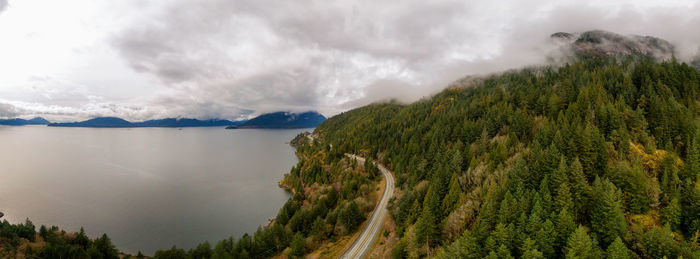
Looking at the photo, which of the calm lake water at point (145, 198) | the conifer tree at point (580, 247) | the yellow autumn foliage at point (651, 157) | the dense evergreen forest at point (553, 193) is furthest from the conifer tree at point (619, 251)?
the calm lake water at point (145, 198)

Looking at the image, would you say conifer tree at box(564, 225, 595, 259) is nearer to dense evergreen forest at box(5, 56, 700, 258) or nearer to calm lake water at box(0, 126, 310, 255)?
dense evergreen forest at box(5, 56, 700, 258)

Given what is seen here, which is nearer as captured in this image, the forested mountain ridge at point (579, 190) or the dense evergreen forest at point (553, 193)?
the forested mountain ridge at point (579, 190)

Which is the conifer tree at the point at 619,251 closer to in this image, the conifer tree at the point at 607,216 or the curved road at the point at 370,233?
the conifer tree at the point at 607,216

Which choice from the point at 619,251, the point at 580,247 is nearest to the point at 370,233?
the point at 580,247

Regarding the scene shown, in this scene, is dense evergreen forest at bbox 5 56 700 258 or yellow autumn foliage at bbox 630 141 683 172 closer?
dense evergreen forest at bbox 5 56 700 258

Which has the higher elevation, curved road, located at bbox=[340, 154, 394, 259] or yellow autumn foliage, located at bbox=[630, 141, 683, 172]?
yellow autumn foliage, located at bbox=[630, 141, 683, 172]

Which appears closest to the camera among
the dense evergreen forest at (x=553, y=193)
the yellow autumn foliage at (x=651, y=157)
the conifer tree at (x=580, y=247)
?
the conifer tree at (x=580, y=247)

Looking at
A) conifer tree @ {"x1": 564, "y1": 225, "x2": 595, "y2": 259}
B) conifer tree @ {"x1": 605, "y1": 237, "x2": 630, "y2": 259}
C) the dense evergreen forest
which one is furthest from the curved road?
conifer tree @ {"x1": 605, "y1": 237, "x2": 630, "y2": 259}

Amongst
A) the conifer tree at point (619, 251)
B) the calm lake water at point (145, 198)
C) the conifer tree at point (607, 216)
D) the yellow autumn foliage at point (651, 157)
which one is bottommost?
the calm lake water at point (145, 198)

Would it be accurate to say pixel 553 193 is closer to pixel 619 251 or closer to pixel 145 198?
pixel 619 251

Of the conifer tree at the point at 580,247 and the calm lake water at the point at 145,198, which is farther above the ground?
the conifer tree at the point at 580,247

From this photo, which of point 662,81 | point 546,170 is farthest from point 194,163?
point 662,81
